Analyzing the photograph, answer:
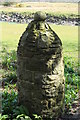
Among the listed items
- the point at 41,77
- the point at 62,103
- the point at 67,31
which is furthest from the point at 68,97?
the point at 67,31

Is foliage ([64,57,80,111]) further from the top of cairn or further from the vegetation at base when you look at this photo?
the top of cairn

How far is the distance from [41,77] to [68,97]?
1.20m

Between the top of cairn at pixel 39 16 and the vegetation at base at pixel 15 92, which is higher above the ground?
the top of cairn at pixel 39 16

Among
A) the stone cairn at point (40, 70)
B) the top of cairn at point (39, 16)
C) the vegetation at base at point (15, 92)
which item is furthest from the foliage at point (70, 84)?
the top of cairn at point (39, 16)

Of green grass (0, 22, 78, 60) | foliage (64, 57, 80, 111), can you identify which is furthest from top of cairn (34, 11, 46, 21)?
green grass (0, 22, 78, 60)

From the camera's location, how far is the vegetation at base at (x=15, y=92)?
4.20m

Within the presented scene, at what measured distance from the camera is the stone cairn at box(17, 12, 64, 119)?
4027 millimetres

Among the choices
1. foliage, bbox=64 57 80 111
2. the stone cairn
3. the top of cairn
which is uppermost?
the top of cairn

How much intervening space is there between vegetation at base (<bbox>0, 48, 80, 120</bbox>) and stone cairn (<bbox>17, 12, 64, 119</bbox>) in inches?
7.6

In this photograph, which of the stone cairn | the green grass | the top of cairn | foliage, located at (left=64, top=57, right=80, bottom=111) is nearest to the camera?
the stone cairn

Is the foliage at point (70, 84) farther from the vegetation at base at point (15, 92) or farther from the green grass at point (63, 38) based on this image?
the green grass at point (63, 38)

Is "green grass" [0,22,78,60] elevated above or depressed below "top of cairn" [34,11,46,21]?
below

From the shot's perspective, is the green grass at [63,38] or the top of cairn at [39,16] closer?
the top of cairn at [39,16]

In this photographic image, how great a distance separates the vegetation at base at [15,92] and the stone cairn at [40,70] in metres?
0.19
